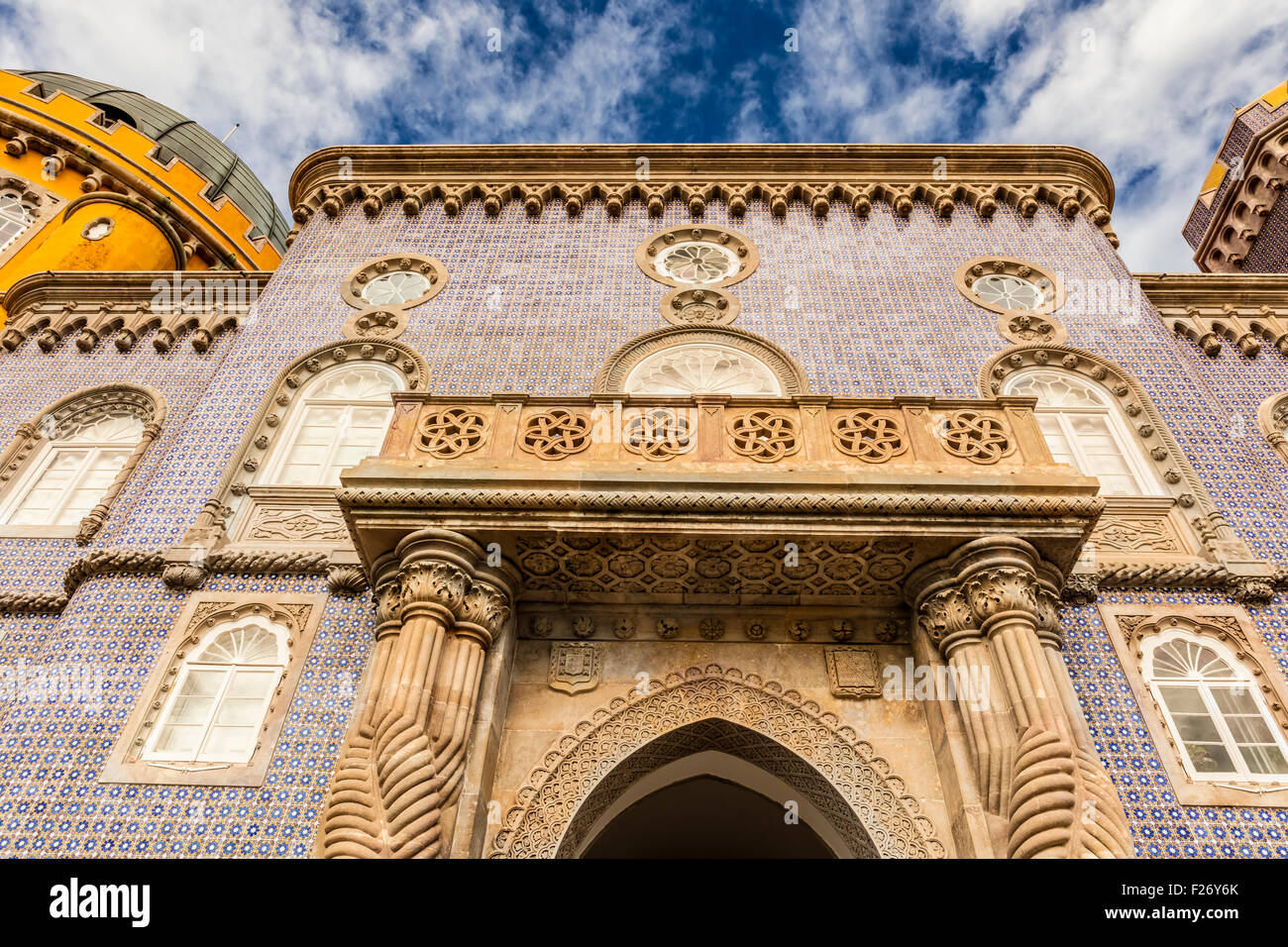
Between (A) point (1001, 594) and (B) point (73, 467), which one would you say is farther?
(B) point (73, 467)

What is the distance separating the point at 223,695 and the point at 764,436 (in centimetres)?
571

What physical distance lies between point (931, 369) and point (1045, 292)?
9.41 ft

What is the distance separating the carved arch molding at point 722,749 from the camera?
7.97 metres

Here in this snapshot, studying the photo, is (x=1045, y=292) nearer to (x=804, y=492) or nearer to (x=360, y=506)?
(x=804, y=492)

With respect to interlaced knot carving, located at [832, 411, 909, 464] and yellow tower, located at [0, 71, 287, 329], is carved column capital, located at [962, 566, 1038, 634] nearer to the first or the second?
interlaced knot carving, located at [832, 411, 909, 464]

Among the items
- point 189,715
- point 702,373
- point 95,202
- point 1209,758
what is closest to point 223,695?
point 189,715

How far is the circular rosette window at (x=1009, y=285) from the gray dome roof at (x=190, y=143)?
1720 cm

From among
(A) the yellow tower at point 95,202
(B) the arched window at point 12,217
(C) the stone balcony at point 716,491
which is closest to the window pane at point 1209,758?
(C) the stone balcony at point 716,491

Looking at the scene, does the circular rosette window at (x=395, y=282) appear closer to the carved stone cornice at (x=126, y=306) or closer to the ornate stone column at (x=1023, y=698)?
the carved stone cornice at (x=126, y=306)

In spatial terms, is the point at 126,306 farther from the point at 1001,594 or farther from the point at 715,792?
the point at 1001,594

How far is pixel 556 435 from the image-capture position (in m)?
9.23

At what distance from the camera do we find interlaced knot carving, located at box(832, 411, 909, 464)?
8984 millimetres

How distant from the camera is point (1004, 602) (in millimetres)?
7996

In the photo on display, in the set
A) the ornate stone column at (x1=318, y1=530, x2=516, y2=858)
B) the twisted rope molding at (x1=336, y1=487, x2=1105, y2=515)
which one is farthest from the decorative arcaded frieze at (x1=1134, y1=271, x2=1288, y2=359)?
the ornate stone column at (x1=318, y1=530, x2=516, y2=858)
